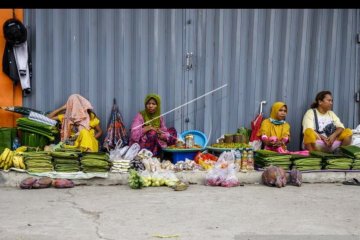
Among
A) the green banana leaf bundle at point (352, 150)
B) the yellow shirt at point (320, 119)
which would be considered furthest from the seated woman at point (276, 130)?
the green banana leaf bundle at point (352, 150)

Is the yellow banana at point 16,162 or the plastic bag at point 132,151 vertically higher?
the plastic bag at point 132,151

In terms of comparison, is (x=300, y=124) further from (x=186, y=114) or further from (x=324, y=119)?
Result: (x=186, y=114)

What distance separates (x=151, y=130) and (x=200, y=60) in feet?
4.80

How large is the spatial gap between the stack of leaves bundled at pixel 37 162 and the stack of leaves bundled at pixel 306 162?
336 cm

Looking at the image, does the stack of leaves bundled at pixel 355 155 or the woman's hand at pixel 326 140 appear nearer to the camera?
the stack of leaves bundled at pixel 355 155

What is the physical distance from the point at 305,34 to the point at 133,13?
2.85 metres

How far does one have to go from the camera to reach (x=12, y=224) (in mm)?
3895

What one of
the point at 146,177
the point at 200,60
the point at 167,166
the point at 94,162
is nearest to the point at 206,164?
the point at 167,166

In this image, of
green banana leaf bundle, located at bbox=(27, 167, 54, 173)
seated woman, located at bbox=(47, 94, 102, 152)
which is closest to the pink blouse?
seated woman, located at bbox=(47, 94, 102, 152)

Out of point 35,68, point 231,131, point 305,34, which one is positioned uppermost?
point 305,34

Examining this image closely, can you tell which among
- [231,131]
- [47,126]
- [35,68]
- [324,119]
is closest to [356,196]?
[324,119]

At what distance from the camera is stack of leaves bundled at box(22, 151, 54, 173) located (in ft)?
18.6

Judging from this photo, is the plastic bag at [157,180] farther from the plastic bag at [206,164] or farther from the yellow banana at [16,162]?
the yellow banana at [16,162]

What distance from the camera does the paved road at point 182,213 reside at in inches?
145
